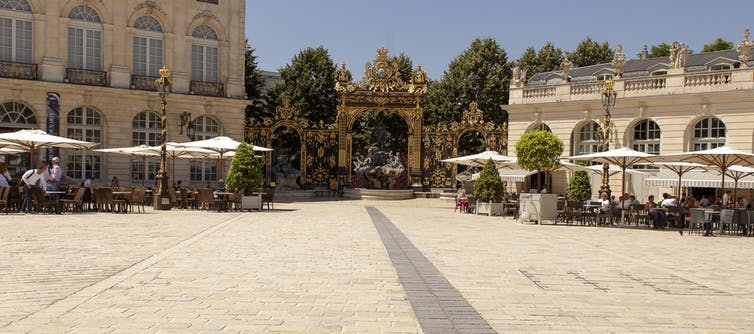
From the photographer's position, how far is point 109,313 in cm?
650

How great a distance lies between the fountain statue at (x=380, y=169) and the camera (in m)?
34.2

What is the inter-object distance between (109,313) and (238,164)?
16628 mm

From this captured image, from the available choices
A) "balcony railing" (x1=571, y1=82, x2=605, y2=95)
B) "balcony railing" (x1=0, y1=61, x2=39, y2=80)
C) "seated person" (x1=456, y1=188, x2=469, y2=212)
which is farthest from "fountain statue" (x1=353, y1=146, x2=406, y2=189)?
"balcony railing" (x1=0, y1=61, x2=39, y2=80)

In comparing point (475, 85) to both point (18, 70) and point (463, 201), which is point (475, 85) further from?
point (18, 70)

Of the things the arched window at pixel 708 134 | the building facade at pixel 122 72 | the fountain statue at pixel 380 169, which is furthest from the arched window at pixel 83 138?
the arched window at pixel 708 134

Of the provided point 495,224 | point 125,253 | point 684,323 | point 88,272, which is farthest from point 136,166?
point 684,323

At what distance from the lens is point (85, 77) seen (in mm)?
30109

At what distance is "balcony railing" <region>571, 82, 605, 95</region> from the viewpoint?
3138 cm

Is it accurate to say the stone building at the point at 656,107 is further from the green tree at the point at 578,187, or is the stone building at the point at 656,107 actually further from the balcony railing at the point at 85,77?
the balcony railing at the point at 85,77

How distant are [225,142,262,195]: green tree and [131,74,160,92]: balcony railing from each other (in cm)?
1061

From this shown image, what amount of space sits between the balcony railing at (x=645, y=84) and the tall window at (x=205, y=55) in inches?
784

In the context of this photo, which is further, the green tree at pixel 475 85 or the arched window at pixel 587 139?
the green tree at pixel 475 85

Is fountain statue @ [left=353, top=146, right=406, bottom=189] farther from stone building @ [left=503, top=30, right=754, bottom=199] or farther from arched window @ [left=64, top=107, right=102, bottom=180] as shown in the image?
arched window @ [left=64, top=107, right=102, bottom=180]

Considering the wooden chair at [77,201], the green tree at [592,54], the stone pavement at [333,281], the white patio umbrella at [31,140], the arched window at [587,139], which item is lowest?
the stone pavement at [333,281]
